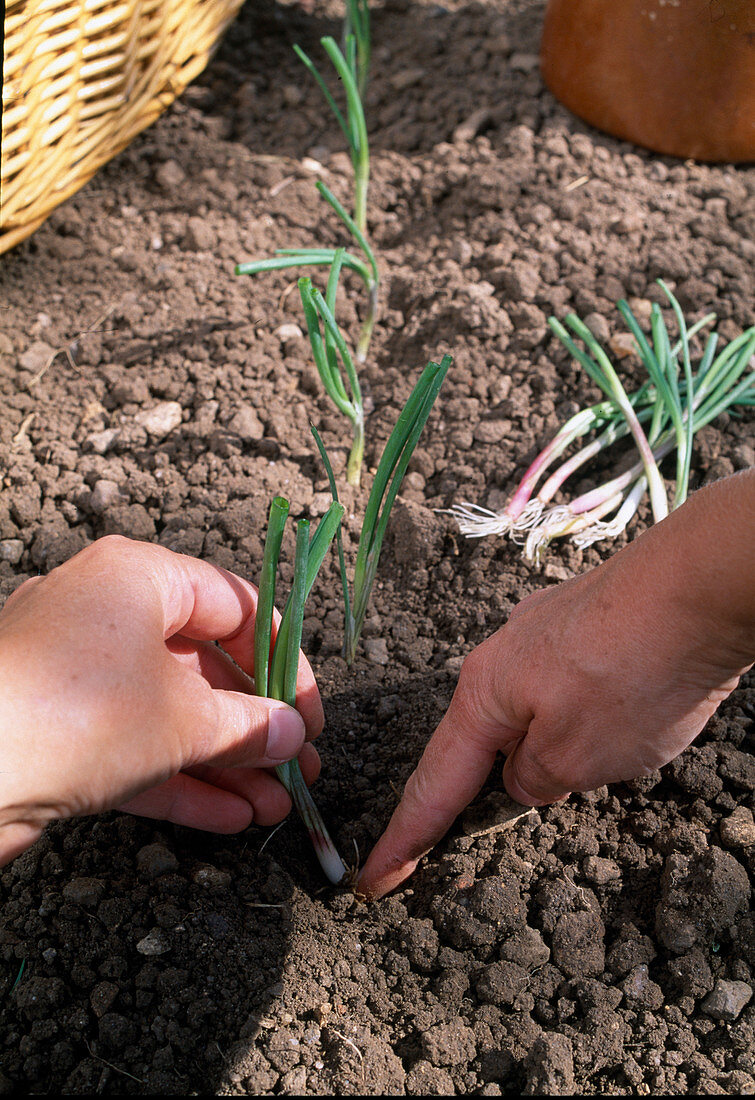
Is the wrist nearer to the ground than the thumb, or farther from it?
farther from it

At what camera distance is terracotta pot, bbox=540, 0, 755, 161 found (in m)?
1.96

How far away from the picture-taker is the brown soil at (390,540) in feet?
3.56

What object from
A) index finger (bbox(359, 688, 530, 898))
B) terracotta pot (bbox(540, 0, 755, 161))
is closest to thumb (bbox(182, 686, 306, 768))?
index finger (bbox(359, 688, 530, 898))

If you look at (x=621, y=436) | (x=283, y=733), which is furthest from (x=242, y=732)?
(x=621, y=436)

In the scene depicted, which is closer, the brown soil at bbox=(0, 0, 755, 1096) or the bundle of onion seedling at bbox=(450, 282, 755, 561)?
the brown soil at bbox=(0, 0, 755, 1096)

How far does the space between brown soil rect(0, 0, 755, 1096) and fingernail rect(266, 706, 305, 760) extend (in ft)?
0.72

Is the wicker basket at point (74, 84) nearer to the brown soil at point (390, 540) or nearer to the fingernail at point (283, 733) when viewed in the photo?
the brown soil at point (390, 540)

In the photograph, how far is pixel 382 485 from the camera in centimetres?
130

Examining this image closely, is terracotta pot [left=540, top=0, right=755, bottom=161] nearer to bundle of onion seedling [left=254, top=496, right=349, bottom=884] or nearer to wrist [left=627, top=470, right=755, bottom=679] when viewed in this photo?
Result: wrist [left=627, top=470, right=755, bottom=679]

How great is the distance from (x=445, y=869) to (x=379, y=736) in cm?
25

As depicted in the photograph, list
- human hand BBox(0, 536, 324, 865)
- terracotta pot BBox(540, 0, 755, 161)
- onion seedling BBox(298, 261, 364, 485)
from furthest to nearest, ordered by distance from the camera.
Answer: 1. terracotta pot BBox(540, 0, 755, 161)
2. onion seedling BBox(298, 261, 364, 485)
3. human hand BBox(0, 536, 324, 865)

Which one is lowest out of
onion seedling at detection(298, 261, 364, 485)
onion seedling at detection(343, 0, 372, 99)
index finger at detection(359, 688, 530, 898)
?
index finger at detection(359, 688, 530, 898)

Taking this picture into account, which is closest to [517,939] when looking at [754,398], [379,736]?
[379,736]

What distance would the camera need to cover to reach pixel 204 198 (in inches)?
85.0
